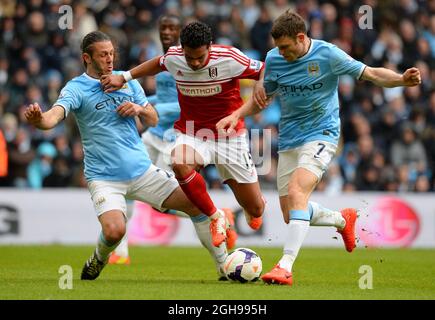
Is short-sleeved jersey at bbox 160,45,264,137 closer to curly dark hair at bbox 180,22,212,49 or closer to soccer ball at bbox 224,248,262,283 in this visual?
curly dark hair at bbox 180,22,212,49

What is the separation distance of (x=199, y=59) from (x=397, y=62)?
1208 centimetres

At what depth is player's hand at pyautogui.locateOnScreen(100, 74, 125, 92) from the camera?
32.2 ft

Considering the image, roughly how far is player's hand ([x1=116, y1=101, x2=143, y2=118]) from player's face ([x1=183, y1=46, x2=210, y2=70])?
676 mm

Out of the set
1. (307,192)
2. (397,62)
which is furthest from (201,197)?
(397,62)

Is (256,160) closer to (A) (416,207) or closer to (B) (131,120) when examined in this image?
(A) (416,207)

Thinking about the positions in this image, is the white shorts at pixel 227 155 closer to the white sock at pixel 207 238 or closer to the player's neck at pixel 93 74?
the white sock at pixel 207 238

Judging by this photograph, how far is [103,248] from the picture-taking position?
9672mm

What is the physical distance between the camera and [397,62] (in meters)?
21.1

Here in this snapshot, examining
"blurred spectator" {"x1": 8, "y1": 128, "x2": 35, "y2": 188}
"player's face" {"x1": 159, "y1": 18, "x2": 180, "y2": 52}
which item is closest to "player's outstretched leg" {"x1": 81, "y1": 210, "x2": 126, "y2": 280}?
"player's face" {"x1": 159, "y1": 18, "x2": 180, "y2": 52}

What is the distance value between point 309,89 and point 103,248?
8.38 feet

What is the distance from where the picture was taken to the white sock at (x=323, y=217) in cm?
1015

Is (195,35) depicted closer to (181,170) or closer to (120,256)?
(181,170)
